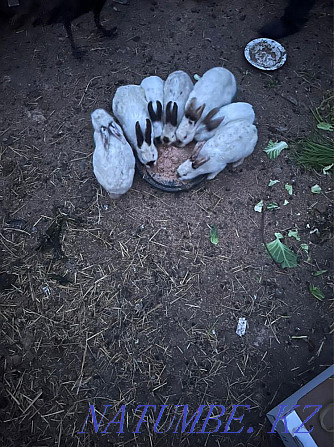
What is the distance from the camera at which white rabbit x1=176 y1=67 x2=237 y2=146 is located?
3848 millimetres

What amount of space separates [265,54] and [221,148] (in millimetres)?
1809

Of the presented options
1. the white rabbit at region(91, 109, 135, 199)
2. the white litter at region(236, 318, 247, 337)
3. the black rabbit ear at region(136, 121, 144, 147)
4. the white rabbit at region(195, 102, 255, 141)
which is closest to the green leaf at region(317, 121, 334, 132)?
the white rabbit at region(195, 102, 255, 141)

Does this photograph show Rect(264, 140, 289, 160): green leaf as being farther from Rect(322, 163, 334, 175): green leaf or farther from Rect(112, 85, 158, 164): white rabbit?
Rect(112, 85, 158, 164): white rabbit

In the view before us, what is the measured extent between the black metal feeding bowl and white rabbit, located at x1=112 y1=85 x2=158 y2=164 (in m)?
0.13

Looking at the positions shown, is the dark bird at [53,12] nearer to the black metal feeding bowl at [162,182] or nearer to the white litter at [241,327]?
the black metal feeding bowl at [162,182]

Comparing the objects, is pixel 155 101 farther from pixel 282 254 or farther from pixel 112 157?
pixel 282 254

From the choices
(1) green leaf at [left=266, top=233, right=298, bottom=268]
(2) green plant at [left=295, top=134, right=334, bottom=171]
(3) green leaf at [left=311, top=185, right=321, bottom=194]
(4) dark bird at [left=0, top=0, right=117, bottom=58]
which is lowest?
(1) green leaf at [left=266, top=233, right=298, bottom=268]

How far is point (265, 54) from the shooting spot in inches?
191

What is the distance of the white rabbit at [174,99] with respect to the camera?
3.87 metres

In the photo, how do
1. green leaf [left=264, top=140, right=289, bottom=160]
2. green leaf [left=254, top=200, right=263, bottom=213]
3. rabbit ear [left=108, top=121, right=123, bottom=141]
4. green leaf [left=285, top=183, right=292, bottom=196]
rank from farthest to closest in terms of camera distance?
1. green leaf [left=264, top=140, right=289, bottom=160]
2. green leaf [left=285, top=183, right=292, bottom=196]
3. green leaf [left=254, top=200, right=263, bottom=213]
4. rabbit ear [left=108, top=121, right=123, bottom=141]

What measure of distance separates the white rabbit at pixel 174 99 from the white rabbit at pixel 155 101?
49mm

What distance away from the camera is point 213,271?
3793 millimetres

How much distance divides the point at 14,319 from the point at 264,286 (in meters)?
2.15

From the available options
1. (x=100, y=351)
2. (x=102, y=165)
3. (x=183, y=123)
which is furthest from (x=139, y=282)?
(x=183, y=123)
